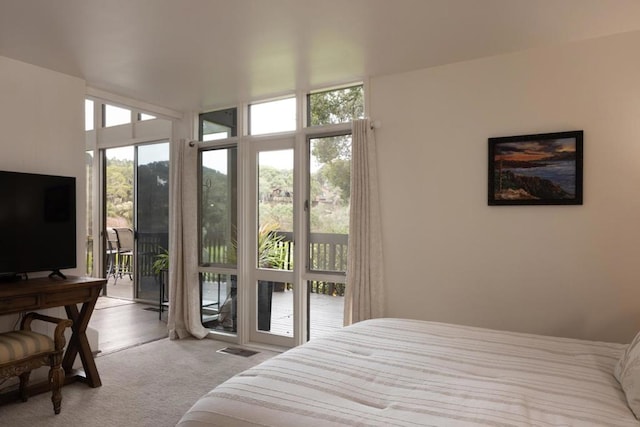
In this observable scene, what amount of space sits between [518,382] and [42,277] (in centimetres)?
334

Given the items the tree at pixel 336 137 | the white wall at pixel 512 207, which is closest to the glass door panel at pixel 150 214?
the tree at pixel 336 137

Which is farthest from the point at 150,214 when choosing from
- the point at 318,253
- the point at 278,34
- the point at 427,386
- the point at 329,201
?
the point at 427,386

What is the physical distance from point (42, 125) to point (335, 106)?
94.3 inches

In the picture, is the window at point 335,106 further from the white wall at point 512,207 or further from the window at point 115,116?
the window at point 115,116

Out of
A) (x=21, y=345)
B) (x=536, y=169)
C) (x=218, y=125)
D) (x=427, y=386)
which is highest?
(x=218, y=125)

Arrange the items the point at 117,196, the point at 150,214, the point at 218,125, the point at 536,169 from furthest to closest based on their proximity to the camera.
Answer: the point at 117,196
the point at 150,214
the point at 218,125
the point at 536,169

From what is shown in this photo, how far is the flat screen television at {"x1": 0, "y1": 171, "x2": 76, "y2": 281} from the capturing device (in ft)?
9.98

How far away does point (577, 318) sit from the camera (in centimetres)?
290

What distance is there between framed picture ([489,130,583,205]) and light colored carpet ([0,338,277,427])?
2.52m

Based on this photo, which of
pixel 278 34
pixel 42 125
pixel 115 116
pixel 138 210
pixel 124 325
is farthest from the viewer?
pixel 115 116

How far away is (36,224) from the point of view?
321 cm

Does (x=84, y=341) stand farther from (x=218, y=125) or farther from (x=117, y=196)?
(x=117, y=196)

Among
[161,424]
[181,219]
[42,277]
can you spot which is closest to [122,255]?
[181,219]

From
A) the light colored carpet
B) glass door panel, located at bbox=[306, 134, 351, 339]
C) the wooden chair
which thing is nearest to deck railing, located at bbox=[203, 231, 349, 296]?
glass door panel, located at bbox=[306, 134, 351, 339]
